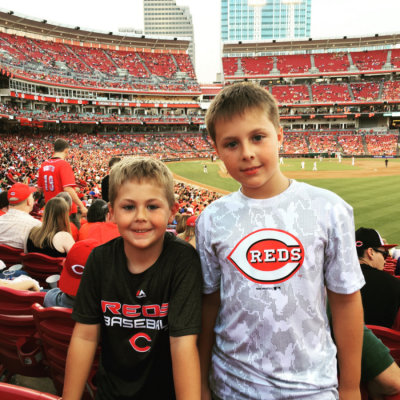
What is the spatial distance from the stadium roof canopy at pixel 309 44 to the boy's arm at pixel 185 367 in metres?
78.4

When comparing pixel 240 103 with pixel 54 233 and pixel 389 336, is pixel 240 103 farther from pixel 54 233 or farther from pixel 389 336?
pixel 54 233

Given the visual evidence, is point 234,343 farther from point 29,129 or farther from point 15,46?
point 15,46

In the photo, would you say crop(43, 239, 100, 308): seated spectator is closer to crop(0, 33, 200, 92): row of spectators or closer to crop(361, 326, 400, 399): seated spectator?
crop(361, 326, 400, 399): seated spectator

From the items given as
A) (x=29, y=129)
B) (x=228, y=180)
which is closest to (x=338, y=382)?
(x=228, y=180)

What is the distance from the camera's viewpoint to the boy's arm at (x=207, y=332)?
6.05ft

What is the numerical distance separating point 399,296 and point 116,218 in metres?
2.60

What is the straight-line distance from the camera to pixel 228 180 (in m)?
28.5

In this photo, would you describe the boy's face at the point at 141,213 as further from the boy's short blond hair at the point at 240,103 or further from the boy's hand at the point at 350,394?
the boy's hand at the point at 350,394

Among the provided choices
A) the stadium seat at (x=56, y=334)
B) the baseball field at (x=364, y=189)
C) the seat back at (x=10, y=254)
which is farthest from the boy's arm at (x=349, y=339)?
the baseball field at (x=364, y=189)

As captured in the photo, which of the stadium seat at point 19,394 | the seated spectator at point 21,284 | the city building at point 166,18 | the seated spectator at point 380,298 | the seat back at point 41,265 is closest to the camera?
the stadium seat at point 19,394

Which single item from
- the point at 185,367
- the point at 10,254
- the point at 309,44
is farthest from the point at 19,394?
the point at 309,44

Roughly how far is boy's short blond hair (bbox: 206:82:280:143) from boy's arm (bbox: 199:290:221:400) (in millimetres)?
982

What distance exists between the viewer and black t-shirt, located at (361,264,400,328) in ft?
9.34

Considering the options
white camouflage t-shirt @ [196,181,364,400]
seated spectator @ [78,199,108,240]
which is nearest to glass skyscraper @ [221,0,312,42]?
seated spectator @ [78,199,108,240]
